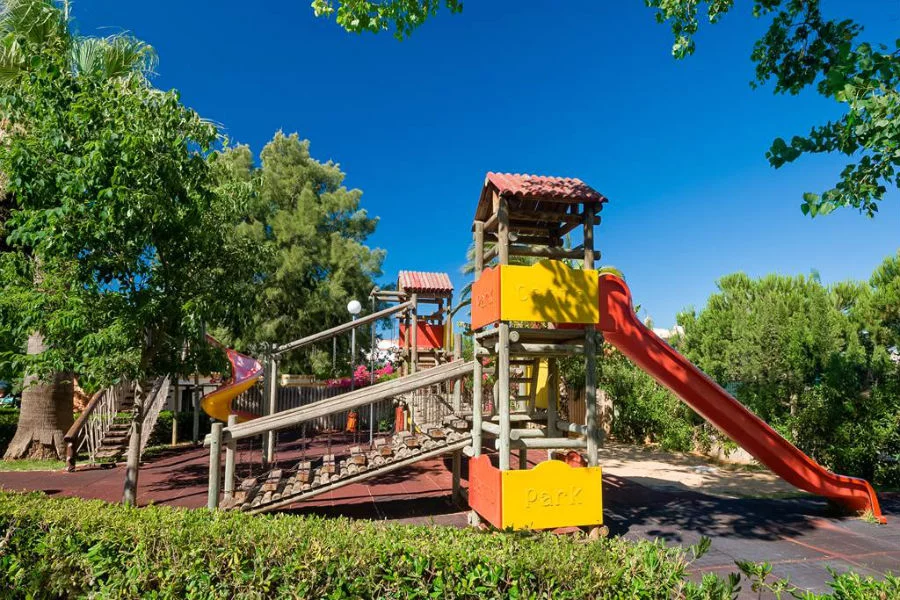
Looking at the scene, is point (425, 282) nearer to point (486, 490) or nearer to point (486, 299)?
point (486, 299)

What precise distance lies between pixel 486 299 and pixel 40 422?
1286 cm

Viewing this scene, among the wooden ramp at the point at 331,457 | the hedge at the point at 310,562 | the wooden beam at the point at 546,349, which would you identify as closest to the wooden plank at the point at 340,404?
the wooden ramp at the point at 331,457

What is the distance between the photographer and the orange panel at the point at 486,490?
6.18m

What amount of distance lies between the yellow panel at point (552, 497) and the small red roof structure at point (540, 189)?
3268 millimetres

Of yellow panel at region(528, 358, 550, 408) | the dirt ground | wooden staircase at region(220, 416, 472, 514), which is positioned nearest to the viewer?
wooden staircase at region(220, 416, 472, 514)

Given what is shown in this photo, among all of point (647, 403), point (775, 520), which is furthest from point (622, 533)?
point (647, 403)

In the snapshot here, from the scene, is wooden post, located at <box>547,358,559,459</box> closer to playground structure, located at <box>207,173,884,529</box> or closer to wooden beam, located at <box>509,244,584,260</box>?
playground structure, located at <box>207,173,884,529</box>

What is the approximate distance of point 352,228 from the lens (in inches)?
1044

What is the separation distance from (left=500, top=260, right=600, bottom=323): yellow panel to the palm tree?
10.2 meters

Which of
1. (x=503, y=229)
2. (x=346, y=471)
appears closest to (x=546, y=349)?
(x=503, y=229)

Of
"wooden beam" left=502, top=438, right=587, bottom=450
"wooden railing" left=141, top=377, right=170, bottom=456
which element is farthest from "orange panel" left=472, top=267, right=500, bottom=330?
"wooden railing" left=141, top=377, right=170, bottom=456

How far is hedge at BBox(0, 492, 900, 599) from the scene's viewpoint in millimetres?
3270

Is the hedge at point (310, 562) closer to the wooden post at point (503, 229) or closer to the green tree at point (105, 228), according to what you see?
the green tree at point (105, 228)

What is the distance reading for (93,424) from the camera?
13078 millimetres
